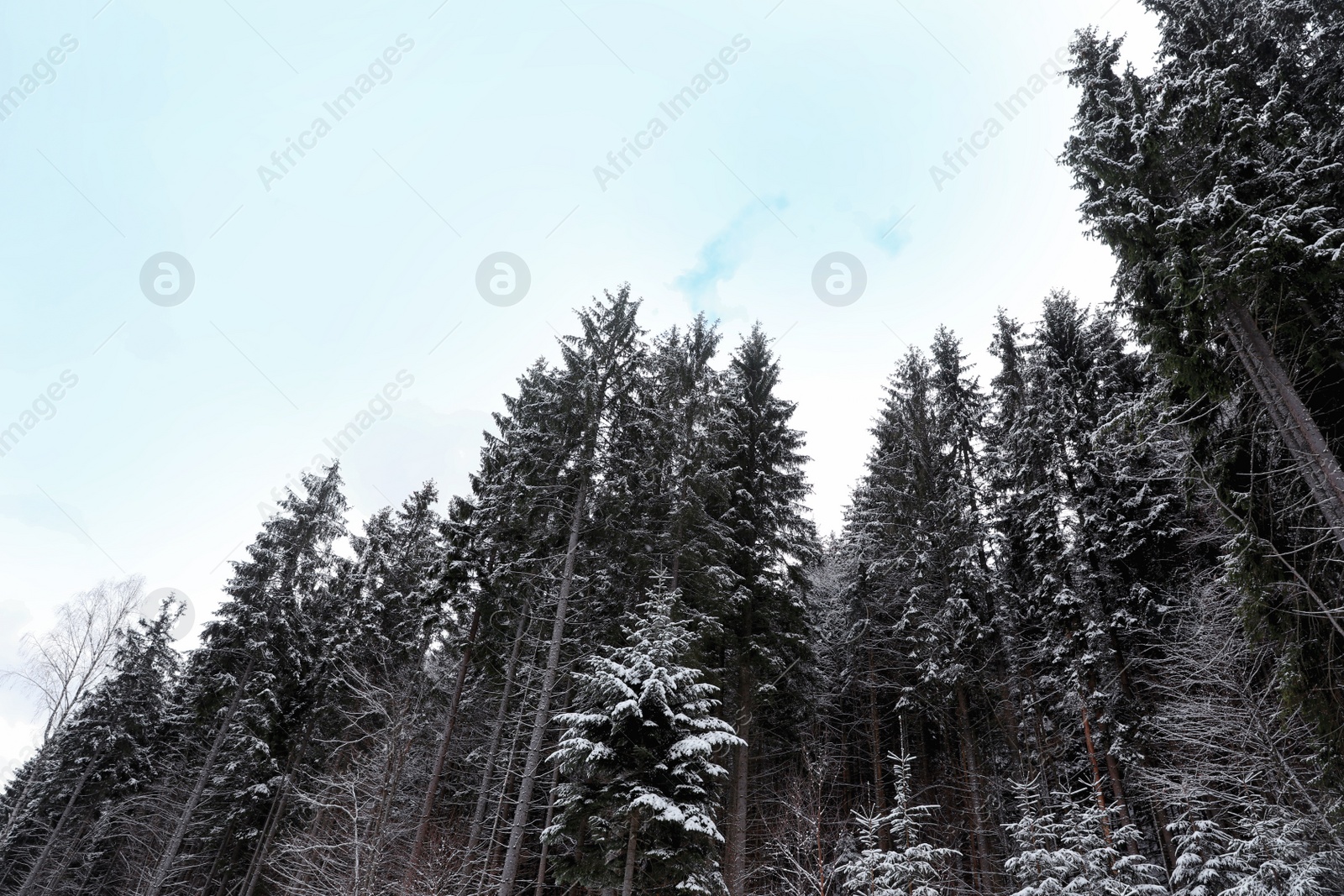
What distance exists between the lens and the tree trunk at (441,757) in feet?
50.4

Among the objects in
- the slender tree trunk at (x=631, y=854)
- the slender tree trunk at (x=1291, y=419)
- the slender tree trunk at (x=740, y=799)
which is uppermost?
the slender tree trunk at (x=1291, y=419)

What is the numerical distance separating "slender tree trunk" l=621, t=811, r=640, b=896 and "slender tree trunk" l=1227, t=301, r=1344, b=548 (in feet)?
35.8

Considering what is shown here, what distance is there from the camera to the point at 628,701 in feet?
33.9

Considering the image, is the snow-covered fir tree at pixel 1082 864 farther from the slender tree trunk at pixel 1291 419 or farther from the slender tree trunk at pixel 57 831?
the slender tree trunk at pixel 57 831

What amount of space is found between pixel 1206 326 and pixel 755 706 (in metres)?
13.1

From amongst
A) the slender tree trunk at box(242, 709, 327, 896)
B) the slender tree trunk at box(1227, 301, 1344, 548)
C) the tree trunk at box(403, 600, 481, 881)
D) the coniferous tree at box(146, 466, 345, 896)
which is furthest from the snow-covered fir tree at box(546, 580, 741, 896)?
the slender tree trunk at box(242, 709, 327, 896)

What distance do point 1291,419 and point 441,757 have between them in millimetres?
20051

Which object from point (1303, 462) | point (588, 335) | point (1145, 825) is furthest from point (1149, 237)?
point (1145, 825)

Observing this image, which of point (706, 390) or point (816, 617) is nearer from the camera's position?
point (706, 390)

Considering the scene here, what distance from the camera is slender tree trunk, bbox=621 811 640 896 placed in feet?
32.0

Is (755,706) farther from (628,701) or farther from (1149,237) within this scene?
(1149,237)

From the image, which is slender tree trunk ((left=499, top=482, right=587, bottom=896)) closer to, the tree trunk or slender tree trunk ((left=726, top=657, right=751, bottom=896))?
the tree trunk

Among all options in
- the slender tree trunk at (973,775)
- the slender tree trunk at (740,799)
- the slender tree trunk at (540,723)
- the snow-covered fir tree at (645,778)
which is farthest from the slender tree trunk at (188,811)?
the slender tree trunk at (973,775)

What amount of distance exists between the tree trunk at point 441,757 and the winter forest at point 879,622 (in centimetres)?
18
